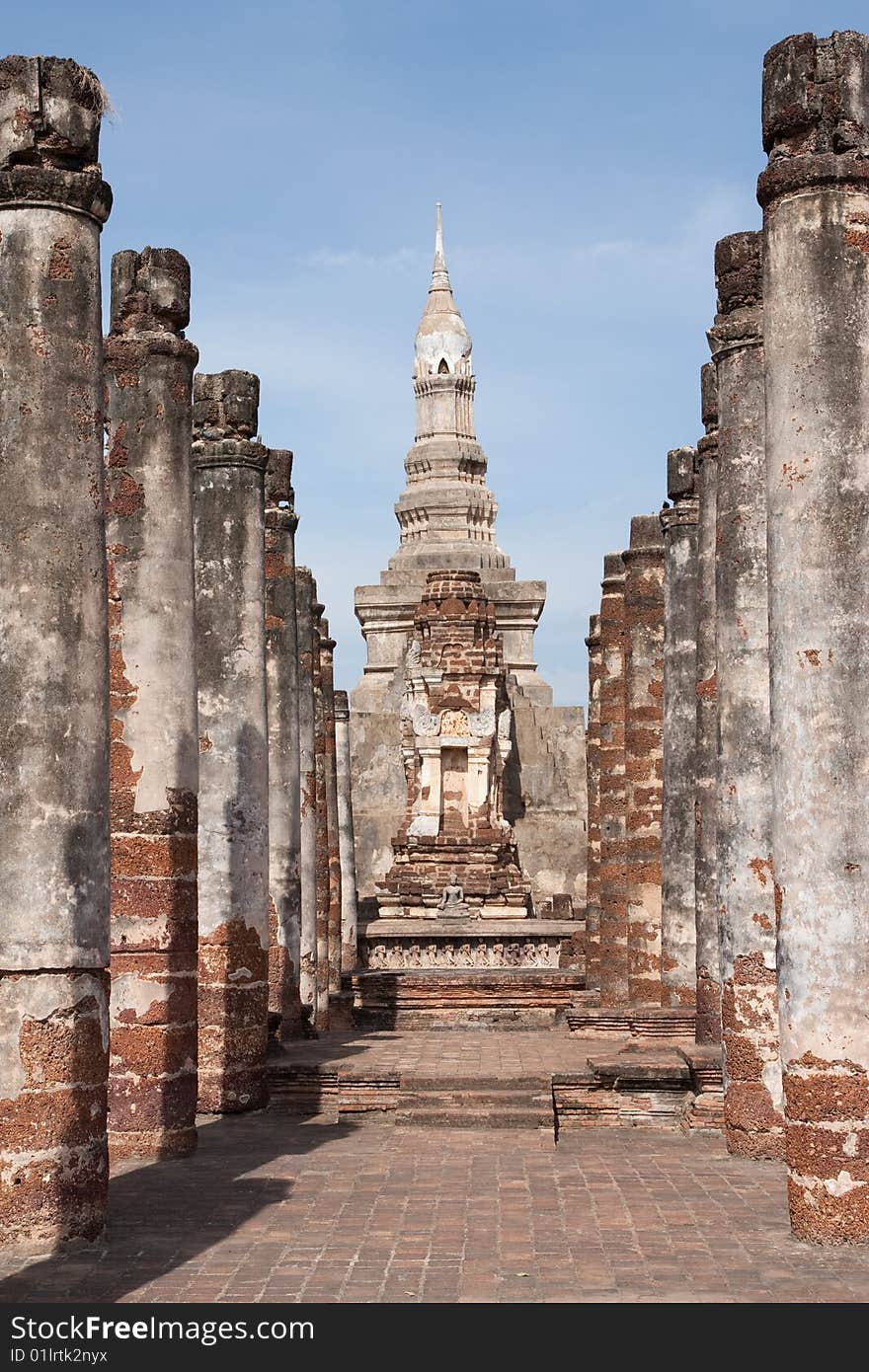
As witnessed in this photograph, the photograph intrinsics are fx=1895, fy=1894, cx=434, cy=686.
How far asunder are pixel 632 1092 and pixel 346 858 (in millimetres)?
15941

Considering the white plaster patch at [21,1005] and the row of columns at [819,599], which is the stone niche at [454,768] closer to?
the row of columns at [819,599]

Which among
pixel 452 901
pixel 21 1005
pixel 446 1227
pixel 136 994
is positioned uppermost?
pixel 21 1005

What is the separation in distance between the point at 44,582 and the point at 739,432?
5.41 m

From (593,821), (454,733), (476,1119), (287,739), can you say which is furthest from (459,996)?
(454,733)

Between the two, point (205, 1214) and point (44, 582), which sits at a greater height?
point (44, 582)

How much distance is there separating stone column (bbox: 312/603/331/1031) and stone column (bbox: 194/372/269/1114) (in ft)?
27.8

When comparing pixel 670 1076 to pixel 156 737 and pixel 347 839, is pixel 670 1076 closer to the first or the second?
pixel 156 737

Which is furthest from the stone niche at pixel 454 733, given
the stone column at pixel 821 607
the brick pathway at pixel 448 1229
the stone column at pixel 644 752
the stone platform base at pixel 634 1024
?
the stone column at pixel 821 607

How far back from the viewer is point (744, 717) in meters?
12.3

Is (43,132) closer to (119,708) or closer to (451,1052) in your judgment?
(119,708)

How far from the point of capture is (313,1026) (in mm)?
20016

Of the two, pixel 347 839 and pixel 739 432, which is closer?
pixel 739 432

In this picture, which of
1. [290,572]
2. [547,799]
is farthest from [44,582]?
[547,799]

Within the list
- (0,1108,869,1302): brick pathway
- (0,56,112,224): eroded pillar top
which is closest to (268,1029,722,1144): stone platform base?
(0,1108,869,1302): brick pathway
